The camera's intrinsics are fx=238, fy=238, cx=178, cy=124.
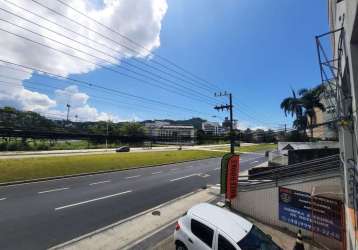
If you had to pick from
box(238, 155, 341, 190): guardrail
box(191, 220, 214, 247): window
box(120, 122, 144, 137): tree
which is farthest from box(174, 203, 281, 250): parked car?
box(120, 122, 144, 137): tree

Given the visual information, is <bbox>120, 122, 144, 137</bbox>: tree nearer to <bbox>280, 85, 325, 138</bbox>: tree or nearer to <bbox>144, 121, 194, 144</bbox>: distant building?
<bbox>144, 121, 194, 144</bbox>: distant building

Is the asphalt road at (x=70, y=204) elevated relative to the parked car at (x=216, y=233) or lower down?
lower down

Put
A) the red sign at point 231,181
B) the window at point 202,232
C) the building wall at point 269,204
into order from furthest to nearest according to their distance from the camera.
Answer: the red sign at point 231,181 → the building wall at point 269,204 → the window at point 202,232

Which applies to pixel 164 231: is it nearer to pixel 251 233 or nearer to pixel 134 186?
pixel 251 233

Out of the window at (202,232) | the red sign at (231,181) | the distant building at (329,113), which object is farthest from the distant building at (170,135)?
the window at (202,232)

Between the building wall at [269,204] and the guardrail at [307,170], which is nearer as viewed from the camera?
the building wall at [269,204]

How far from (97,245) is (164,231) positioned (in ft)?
9.61

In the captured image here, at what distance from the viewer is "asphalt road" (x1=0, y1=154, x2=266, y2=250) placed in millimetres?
9141

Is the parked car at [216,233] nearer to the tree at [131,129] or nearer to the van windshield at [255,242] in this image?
the van windshield at [255,242]

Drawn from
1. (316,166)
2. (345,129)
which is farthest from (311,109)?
(345,129)

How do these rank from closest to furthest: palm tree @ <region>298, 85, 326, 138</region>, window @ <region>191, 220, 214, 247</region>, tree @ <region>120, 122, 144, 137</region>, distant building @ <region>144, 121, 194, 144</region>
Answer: window @ <region>191, 220, 214, 247</region>, distant building @ <region>144, 121, 194, 144</region>, palm tree @ <region>298, 85, 326, 138</region>, tree @ <region>120, 122, 144, 137</region>

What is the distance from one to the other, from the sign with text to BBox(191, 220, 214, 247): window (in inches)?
201

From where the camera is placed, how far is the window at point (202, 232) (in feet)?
21.9

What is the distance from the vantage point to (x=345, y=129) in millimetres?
6699
